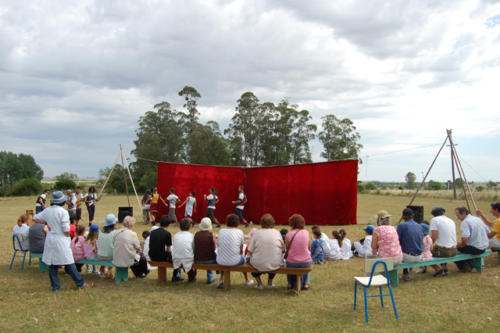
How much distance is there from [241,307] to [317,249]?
3019 mm

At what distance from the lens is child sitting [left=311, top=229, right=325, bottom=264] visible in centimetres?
744

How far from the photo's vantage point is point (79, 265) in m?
7.16

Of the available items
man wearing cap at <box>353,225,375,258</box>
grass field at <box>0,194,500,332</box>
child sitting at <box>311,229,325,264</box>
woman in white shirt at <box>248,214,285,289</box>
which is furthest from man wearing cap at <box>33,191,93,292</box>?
man wearing cap at <box>353,225,375,258</box>

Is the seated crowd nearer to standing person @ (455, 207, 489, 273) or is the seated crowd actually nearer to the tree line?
standing person @ (455, 207, 489, 273)

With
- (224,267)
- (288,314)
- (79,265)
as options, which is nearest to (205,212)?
→ (79,265)

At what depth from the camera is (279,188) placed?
50.2 feet

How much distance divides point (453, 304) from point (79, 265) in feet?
21.7

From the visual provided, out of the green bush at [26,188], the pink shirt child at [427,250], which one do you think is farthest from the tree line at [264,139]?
the pink shirt child at [427,250]

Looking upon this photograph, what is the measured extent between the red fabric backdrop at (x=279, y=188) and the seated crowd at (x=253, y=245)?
6758 millimetres

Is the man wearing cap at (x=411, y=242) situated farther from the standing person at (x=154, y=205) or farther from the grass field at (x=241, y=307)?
the standing person at (x=154, y=205)

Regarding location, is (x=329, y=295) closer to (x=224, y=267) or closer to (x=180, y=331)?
(x=224, y=267)

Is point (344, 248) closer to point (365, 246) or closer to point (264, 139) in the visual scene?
point (365, 246)

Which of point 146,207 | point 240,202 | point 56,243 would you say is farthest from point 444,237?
point 146,207

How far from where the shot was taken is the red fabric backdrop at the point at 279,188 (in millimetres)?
14000
